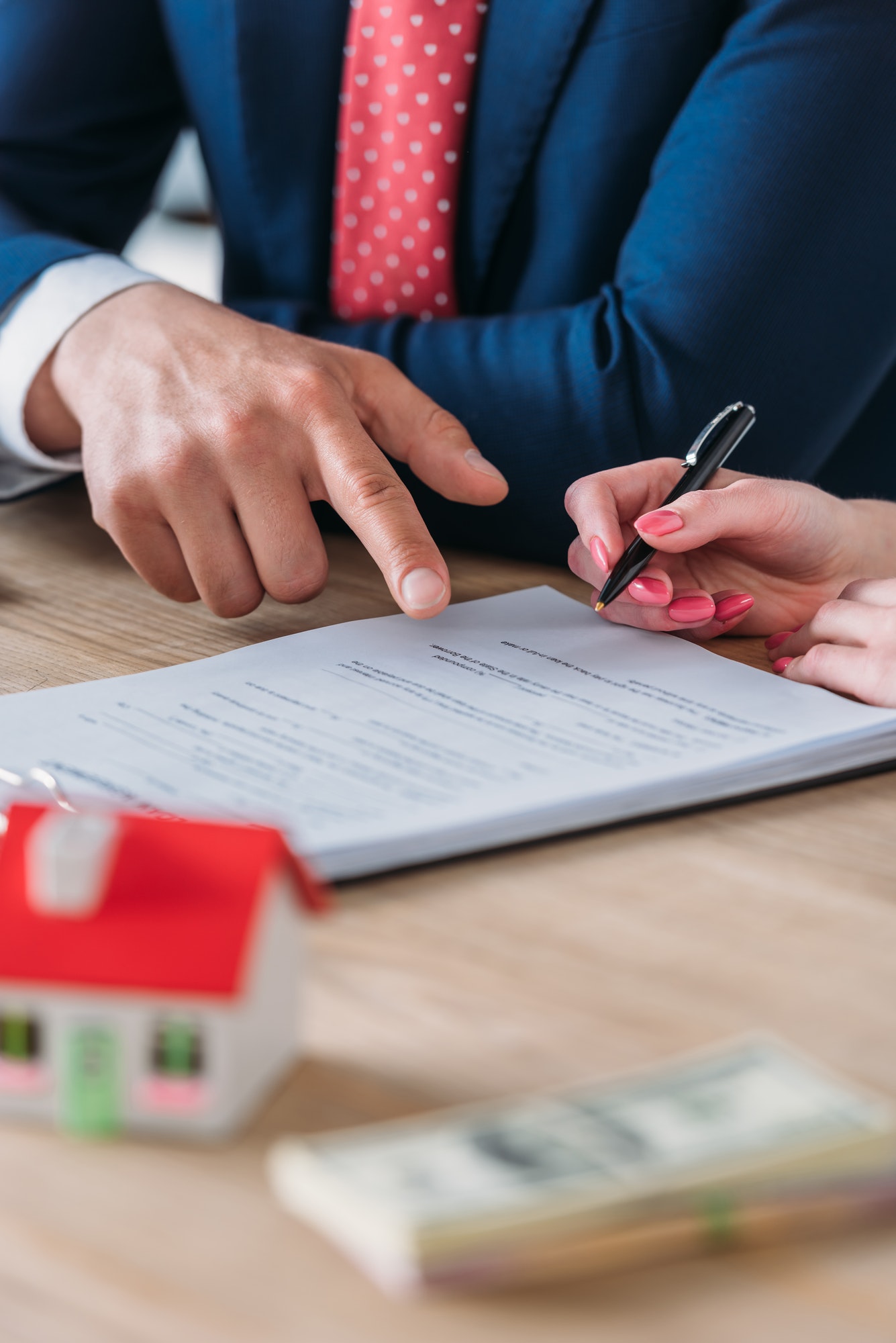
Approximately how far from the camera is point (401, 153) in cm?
109

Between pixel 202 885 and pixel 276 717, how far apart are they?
28cm

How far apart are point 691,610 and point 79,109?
879 millimetres

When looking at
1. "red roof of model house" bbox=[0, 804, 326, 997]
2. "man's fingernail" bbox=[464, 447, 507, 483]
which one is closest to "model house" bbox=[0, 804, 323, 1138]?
"red roof of model house" bbox=[0, 804, 326, 997]

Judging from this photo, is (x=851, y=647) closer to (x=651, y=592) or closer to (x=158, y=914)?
(x=651, y=592)

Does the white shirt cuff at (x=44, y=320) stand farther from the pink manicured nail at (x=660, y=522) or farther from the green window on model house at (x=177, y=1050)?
the green window on model house at (x=177, y=1050)

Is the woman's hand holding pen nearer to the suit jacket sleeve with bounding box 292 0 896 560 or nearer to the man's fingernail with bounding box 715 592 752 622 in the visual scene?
the man's fingernail with bounding box 715 592 752 622

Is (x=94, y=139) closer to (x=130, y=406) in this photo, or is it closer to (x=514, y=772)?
(x=130, y=406)

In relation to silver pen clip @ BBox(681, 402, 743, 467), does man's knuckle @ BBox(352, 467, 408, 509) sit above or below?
below

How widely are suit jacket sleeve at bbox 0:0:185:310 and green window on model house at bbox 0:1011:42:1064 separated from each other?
907 millimetres

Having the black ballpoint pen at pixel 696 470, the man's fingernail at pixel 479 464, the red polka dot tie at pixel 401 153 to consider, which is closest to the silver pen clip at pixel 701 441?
the black ballpoint pen at pixel 696 470

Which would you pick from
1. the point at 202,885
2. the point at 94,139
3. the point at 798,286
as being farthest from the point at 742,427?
the point at 94,139

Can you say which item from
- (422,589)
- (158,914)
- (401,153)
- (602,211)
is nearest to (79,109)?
(401,153)

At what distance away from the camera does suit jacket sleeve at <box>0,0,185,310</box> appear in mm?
1183

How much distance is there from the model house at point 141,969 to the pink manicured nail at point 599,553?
45 centimetres
